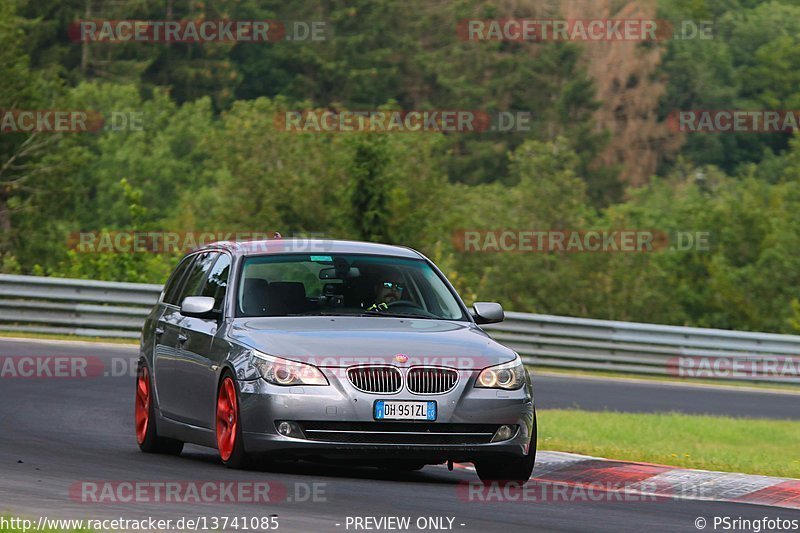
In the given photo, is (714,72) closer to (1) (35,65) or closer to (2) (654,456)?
(1) (35,65)

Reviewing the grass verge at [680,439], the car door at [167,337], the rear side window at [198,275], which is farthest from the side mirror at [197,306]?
the grass verge at [680,439]

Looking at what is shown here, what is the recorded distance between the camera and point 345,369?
10.8 metres

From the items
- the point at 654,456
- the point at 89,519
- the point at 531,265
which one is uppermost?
the point at 89,519

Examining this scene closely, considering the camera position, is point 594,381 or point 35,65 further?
point 35,65

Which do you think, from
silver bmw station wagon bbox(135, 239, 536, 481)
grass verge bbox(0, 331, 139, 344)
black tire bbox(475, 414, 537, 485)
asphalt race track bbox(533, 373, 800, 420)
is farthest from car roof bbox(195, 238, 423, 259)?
grass verge bbox(0, 331, 139, 344)

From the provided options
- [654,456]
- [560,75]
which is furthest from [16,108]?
[560,75]

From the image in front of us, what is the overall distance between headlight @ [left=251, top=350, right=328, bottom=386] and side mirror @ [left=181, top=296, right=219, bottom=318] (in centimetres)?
113

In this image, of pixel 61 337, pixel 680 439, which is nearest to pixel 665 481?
pixel 680 439

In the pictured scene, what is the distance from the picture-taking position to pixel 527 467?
11414 mm

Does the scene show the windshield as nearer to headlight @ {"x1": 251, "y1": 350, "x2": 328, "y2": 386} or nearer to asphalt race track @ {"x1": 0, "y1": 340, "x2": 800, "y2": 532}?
headlight @ {"x1": 251, "y1": 350, "x2": 328, "y2": 386}

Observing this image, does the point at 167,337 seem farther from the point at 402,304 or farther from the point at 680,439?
the point at 680,439

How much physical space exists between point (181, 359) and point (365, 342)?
1.96 metres

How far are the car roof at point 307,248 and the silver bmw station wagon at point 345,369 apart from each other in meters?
0.02

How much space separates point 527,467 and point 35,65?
278ft
